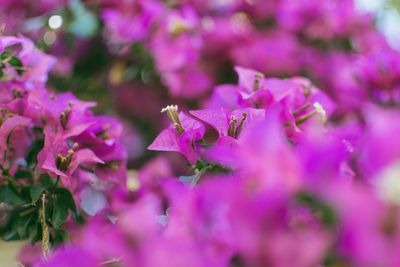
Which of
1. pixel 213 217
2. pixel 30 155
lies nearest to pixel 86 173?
pixel 30 155

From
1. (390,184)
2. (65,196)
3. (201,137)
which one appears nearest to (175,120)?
(201,137)

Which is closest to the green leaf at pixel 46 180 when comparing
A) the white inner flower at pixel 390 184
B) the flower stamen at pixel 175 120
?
the flower stamen at pixel 175 120

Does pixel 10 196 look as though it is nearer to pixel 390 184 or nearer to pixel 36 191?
pixel 36 191

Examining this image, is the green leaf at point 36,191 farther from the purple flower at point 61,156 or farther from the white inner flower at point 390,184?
the white inner flower at point 390,184

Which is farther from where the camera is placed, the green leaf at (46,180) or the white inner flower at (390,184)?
the green leaf at (46,180)

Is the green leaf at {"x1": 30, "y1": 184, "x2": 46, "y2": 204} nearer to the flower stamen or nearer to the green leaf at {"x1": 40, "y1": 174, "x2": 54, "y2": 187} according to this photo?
the green leaf at {"x1": 40, "y1": 174, "x2": 54, "y2": 187}

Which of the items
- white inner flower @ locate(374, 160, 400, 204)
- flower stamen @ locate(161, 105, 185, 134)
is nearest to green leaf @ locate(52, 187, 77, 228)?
flower stamen @ locate(161, 105, 185, 134)

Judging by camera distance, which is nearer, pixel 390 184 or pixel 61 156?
pixel 390 184
